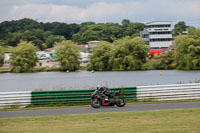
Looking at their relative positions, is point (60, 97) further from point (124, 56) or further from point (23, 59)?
point (23, 59)

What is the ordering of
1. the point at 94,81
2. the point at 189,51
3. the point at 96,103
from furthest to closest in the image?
the point at 189,51, the point at 94,81, the point at 96,103

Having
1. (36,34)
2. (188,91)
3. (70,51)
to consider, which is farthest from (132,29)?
(188,91)

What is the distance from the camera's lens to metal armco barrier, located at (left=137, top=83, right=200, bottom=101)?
70.7 ft

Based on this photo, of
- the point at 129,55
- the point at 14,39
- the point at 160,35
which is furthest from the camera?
the point at 14,39

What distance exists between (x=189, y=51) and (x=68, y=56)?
31.3 m

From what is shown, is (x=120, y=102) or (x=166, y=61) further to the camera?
(x=166, y=61)

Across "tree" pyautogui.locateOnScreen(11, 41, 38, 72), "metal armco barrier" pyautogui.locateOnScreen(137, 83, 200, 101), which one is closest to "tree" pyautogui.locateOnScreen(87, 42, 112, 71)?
"tree" pyautogui.locateOnScreen(11, 41, 38, 72)

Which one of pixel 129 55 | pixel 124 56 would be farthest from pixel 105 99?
pixel 124 56

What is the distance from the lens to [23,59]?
301 ft

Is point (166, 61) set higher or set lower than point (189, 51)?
lower

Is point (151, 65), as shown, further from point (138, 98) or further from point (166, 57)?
point (138, 98)

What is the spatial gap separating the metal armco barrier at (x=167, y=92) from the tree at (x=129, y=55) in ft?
200

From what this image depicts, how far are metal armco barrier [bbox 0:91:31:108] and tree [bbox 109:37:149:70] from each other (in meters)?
63.3

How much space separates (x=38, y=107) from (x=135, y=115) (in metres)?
6.71
